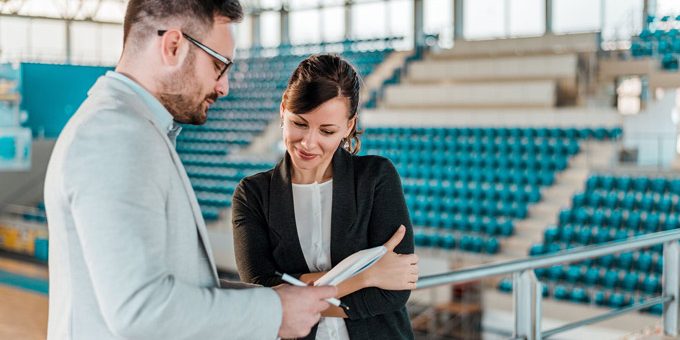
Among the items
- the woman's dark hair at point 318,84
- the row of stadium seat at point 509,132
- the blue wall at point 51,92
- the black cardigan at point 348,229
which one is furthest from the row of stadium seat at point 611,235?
the blue wall at point 51,92

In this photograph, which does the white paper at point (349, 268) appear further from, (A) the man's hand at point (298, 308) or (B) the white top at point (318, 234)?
(B) the white top at point (318, 234)

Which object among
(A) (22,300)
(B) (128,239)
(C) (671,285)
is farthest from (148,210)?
(A) (22,300)

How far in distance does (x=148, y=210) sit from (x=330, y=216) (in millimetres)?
526

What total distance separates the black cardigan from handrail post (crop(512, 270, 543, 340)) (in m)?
1.01

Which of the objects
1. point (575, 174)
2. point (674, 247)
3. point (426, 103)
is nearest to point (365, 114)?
point (426, 103)

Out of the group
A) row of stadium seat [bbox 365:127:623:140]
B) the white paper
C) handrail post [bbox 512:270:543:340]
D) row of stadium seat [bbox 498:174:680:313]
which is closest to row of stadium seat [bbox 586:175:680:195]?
row of stadium seat [bbox 498:174:680:313]

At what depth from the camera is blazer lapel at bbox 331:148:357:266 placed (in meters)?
1.42

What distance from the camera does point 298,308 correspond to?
1.06 meters

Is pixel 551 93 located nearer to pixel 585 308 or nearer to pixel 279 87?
pixel 585 308

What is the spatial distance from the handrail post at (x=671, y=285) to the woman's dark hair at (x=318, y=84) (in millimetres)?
2374

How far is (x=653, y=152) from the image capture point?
1230 centimetres

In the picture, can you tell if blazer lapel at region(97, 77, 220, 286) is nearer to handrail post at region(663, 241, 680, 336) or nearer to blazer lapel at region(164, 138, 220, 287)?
blazer lapel at region(164, 138, 220, 287)

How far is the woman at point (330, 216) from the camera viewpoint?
1.40 metres

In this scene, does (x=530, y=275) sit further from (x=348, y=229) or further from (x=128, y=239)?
(x=128, y=239)
